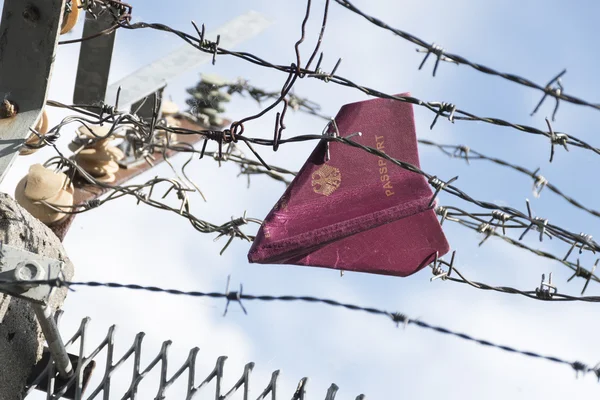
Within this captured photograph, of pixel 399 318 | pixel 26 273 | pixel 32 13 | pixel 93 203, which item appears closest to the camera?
pixel 399 318

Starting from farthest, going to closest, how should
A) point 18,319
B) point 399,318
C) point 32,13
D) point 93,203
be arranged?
point 93,203
point 18,319
point 32,13
point 399,318

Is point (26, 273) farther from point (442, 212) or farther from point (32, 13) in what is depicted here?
point (442, 212)

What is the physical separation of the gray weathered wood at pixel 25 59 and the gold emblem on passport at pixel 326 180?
41.0 inches

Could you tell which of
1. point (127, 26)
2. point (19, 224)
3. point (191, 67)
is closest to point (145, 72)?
point (191, 67)

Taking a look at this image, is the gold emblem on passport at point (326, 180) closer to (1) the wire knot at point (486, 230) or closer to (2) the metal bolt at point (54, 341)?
(1) the wire knot at point (486, 230)

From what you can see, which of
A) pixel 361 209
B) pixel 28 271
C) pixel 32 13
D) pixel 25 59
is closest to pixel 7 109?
pixel 25 59

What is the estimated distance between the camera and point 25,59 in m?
3.51

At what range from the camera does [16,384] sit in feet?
12.6

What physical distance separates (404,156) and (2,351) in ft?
5.65

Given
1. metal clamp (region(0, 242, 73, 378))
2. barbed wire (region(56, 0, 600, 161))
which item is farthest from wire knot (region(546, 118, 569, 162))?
metal clamp (region(0, 242, 73, 378))

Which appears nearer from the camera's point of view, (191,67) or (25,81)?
(25,81)

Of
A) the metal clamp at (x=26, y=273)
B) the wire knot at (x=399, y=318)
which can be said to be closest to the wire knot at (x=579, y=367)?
the wire knot at (x=399, y=318)

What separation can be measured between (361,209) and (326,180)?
173 mm

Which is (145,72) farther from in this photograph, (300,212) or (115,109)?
(300,212)
